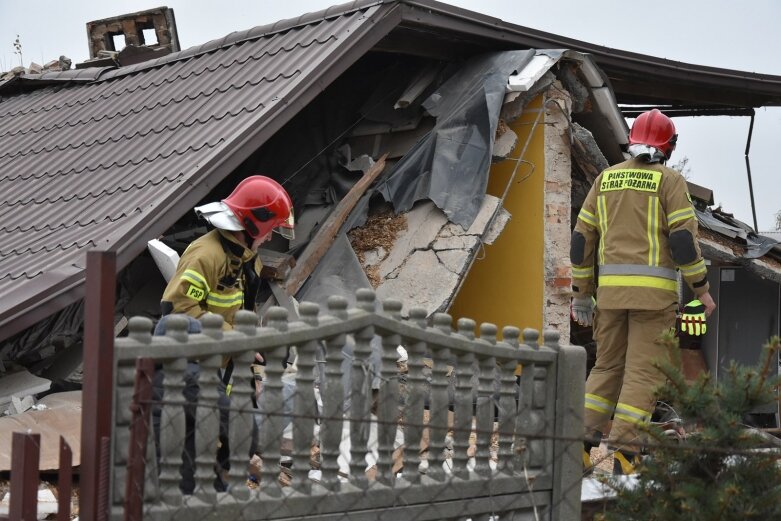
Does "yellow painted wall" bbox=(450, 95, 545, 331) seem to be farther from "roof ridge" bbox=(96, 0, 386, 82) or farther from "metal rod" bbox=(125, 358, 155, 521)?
"metal rod" bbox=(125, 358, 155, 521)

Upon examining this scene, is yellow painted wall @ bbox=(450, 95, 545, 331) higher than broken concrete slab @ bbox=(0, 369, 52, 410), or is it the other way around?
yellow painted wall @ bbox=(450, 95, 545, 331)

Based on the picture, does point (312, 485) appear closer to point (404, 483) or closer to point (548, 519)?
point (404, 483)

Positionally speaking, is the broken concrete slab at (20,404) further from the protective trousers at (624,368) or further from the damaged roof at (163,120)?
the protective trousers at (624,368)

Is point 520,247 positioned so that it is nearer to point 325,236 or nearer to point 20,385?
point 325,236

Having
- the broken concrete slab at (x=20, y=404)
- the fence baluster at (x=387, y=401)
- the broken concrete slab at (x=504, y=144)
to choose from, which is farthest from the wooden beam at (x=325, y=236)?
the fence baluster at (x=387, y=401)

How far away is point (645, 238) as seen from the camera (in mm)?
6285

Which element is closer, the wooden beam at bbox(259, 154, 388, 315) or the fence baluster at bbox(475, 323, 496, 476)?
the fence baluster at bbox(475, 323, 496, 476)

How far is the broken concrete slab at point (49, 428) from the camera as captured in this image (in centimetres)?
593

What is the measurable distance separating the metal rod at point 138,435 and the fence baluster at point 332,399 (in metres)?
0.74

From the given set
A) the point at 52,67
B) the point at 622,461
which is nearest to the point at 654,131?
the point at 622,461

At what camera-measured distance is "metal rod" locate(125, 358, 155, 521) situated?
3488mm

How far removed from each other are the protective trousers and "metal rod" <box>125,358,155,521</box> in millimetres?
3146

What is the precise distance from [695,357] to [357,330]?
8310 millimetres

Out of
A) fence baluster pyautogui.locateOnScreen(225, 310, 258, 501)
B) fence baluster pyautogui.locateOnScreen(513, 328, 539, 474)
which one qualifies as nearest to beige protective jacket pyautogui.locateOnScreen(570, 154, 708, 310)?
fence baluster pyautogui.locateOnScreen(513, 328, 539, 474)
